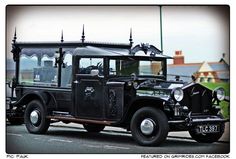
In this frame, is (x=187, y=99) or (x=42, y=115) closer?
(x=187, y=99)

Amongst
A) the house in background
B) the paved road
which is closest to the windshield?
the house in background

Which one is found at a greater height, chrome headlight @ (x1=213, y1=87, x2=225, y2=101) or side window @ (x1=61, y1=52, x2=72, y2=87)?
side window @ (x1=61, y1=52, x2=72, y2=87)

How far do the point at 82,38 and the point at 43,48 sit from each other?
94 cm

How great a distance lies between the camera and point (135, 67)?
425 inches

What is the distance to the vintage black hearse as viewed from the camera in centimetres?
1005

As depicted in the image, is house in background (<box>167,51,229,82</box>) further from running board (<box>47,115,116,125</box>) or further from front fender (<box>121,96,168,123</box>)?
running board (<box>47,115,116,125</box>)

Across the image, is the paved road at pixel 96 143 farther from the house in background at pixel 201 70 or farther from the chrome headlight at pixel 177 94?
the house in background at pixel 201 70

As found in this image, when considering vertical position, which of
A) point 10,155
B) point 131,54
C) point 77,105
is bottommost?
point 10,155

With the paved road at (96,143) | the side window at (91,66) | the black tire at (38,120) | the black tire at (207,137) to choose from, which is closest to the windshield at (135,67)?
the side window at (91,66)

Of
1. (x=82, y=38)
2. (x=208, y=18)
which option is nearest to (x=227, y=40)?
(x=208, y=18)

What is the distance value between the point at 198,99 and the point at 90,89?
1.73 meters

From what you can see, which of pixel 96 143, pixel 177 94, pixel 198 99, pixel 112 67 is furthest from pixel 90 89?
pixel 198 99

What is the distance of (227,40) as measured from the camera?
9.89 meters

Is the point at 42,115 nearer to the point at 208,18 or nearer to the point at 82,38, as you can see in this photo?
the point at 82,38
